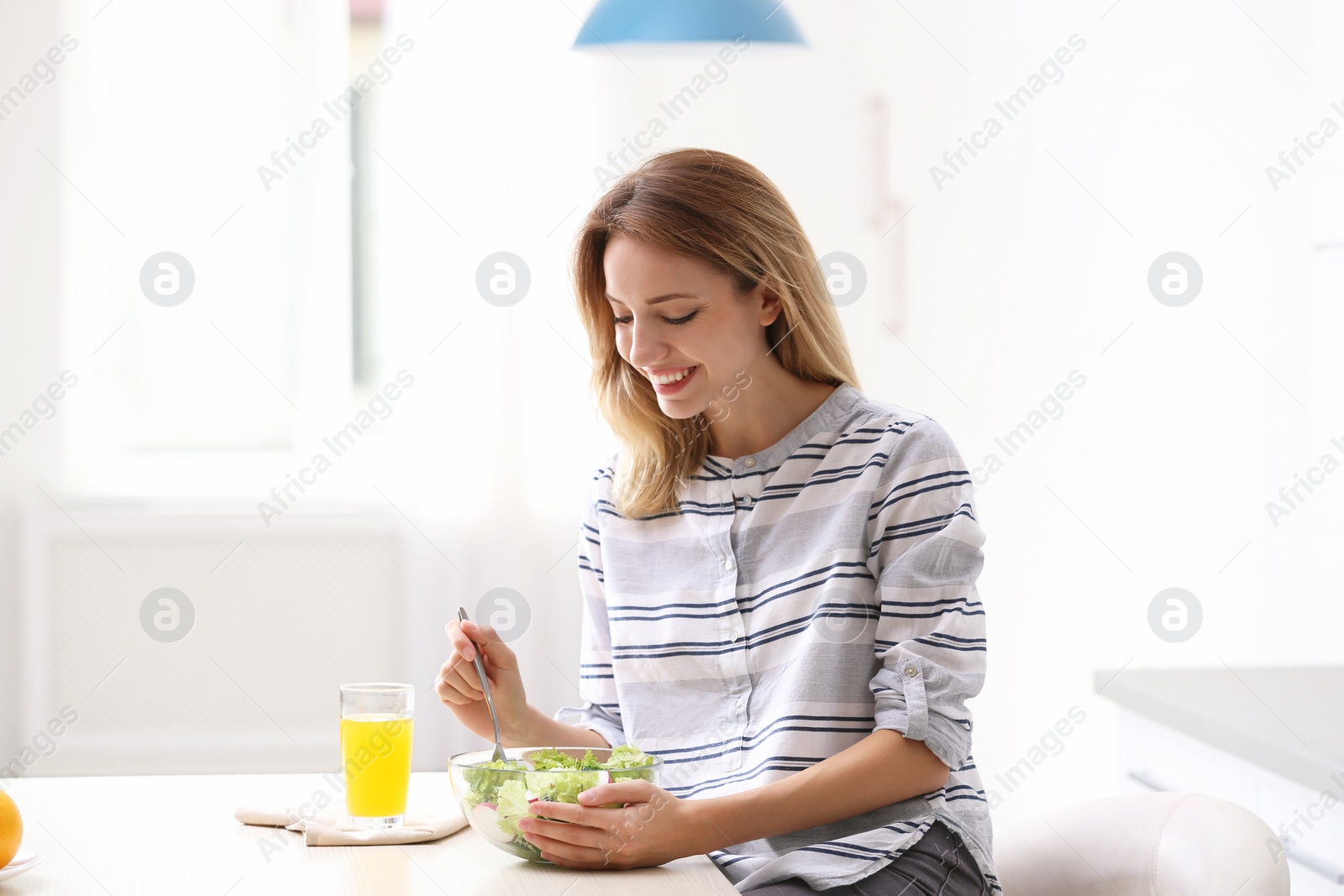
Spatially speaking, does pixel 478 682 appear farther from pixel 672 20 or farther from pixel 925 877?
pixel 672 20

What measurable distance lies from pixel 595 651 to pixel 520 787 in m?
0.49

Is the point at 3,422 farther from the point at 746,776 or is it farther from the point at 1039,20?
the point at 1039,20

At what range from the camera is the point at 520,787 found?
972 mm

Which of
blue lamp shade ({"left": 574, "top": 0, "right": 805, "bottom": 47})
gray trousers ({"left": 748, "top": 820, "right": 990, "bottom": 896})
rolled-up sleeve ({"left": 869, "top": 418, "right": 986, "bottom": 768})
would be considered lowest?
gray trousers ({"left": 748, "top": 820, "right": 990, "bottom": 896})

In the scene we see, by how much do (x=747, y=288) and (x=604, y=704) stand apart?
490 millimetres

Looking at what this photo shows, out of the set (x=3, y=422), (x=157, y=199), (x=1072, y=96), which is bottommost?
(x=3, y=422)

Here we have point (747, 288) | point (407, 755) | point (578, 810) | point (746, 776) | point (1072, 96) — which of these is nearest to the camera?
point (578, 810)

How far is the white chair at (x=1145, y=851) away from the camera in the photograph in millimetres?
1023

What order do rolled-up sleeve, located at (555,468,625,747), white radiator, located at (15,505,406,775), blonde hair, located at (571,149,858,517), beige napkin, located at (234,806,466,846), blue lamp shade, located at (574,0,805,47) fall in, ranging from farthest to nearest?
white radiator, located at (15,505,406,775) → blue lamp shade, located at (574,0,805,47) → rolled-up sleeve, located at (555,468,625,747) → blonde hair, located at (571,149,858,517) → beige napkin, located at (234,806,466,846)

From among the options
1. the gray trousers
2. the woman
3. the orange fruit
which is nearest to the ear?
the woman

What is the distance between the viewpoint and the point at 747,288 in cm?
137

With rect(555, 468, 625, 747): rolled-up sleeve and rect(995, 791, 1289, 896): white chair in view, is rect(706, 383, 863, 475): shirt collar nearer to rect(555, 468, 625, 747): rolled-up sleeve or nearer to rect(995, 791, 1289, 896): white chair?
rect(555, 468, 625, 747): rolled-up sleeve

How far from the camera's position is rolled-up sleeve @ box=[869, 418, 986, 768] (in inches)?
45.4

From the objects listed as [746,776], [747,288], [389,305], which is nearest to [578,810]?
[746,776]
